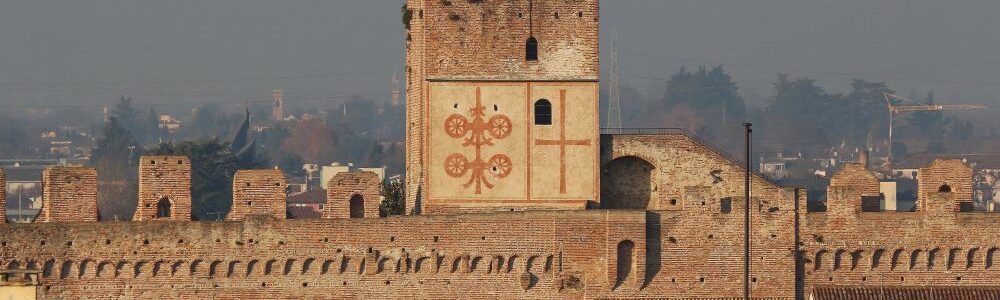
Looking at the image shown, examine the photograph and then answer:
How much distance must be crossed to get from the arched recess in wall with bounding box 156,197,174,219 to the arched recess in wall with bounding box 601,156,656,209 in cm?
964

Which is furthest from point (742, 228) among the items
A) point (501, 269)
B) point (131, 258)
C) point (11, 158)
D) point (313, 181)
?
point (11, 158)

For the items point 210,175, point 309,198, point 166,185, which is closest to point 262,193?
point 166,185

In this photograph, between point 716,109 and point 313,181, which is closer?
point 313,181

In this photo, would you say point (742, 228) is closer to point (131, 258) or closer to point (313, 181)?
point (131, 258)

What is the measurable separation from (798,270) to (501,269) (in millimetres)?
6324

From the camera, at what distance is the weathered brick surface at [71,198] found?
59.7 metres

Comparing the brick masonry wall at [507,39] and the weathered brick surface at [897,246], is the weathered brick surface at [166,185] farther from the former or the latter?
the weathered brick surface at [897,246]

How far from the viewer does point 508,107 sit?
208 ft

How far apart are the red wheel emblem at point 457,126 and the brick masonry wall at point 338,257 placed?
2.87 meters

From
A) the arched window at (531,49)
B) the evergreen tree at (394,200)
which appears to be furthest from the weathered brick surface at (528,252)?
the evergreen tree at (394,200)

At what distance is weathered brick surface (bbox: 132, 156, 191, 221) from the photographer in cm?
6016

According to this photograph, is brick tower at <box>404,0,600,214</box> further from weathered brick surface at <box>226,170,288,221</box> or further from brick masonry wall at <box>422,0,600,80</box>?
weathered brick surface at <box>226,170,288,221</box>

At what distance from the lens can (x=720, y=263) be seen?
61656 millimetres

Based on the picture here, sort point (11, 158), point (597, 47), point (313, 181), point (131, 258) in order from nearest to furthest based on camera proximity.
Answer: point (131, 258) → point (597, 47) → point (313, 181) → point (11, 158)
